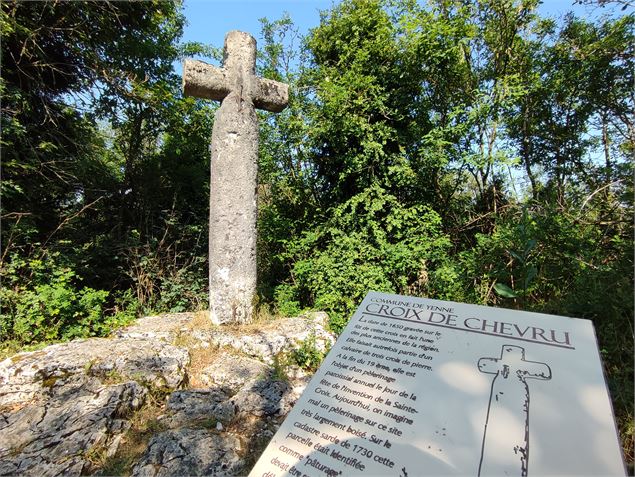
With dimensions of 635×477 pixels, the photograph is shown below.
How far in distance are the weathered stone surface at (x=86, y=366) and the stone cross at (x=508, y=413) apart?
276 cm

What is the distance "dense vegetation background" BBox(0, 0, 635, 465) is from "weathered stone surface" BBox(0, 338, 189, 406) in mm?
1113

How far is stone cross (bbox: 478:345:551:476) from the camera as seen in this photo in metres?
1.12

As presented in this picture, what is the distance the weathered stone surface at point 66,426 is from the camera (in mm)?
2068

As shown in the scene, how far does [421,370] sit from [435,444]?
12.6 inches

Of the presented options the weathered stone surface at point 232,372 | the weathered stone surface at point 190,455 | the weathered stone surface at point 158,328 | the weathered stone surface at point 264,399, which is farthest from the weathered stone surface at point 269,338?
the weathered stone surface at point 190,455

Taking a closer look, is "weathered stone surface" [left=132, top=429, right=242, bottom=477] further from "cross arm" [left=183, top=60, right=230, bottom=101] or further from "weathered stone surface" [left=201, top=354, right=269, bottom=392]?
"cross arm" [left=183, top=60, right=230, bottom=101]

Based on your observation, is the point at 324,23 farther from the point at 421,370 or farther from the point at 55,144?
the point at 421,370

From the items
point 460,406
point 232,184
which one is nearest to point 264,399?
point 460,406

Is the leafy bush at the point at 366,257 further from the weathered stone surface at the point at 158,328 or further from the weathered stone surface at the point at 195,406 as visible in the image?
the weathered stone surface at the point at 195,406

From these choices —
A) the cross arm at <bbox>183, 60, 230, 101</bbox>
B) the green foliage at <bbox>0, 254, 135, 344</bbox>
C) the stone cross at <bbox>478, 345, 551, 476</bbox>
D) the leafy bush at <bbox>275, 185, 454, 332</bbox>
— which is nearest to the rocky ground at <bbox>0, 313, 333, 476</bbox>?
the green foliage at <bbox>0, 254, 135, 344</bbox>

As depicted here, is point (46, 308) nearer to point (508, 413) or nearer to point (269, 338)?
point (269, 338)

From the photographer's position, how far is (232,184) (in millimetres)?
4109

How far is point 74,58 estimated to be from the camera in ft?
17.2

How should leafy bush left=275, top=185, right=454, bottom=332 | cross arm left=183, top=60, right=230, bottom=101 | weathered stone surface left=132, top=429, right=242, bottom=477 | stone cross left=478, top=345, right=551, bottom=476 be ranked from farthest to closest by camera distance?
leafy bush left=275, top=185, right=454, bottom=332
cross arm left=183, top=60, right=230, bottom=101
weathered stone surface left=132, top=429, right=242, bottom=477
stone cross left=478, top=345, right=551, bottom=476
